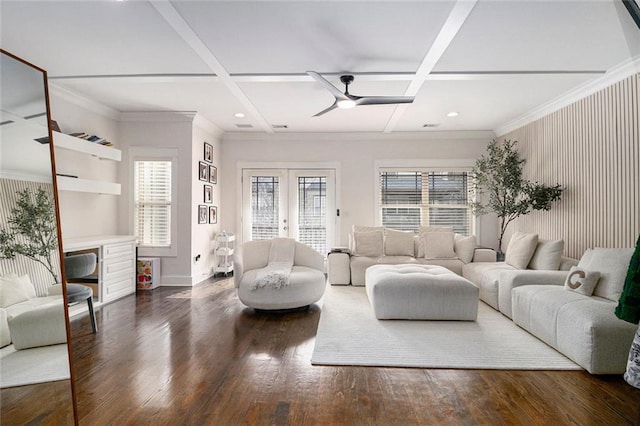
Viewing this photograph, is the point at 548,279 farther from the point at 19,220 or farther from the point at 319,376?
the point at 19,220

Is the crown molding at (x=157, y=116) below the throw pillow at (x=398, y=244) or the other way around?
the other way around

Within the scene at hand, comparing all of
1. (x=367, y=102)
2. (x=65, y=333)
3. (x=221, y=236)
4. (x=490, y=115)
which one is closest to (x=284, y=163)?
(x=221, y=236)

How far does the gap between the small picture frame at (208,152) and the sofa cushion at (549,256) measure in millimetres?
5086

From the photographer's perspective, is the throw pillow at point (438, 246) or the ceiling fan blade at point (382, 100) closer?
the ceiling fan blade at point (382, 100)

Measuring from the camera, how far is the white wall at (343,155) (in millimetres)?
6543

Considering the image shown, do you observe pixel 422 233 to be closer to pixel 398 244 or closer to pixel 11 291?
pixel 398 244

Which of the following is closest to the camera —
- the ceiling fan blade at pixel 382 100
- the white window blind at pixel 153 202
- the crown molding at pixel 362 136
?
the ceiling fan blade at pixel 382 100

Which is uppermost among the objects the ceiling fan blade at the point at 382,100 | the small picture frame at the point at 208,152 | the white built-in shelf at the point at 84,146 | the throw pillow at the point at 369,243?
the ceiling fan blade at the point at 382,100

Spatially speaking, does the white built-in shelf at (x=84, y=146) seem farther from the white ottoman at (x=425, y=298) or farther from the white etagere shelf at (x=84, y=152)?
the white ottoman at (x=425, y=298)

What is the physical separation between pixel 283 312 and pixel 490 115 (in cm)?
429

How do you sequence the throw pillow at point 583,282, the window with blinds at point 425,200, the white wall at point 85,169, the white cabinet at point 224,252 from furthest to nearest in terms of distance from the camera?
1. the window with blinds at point 425,200
2. the white cabinet at point 224,252
3. the white wall at point 85,169
4. the throw pillow at point 583,282

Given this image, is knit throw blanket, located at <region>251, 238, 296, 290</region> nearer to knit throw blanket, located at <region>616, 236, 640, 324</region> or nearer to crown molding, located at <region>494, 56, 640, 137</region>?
knit throw blanket, located at <region>616, 236, 640, 324</region>

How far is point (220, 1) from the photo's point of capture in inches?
97.0

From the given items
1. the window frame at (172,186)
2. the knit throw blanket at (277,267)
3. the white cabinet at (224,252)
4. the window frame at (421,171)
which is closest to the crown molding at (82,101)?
the window frame at (172,186)
